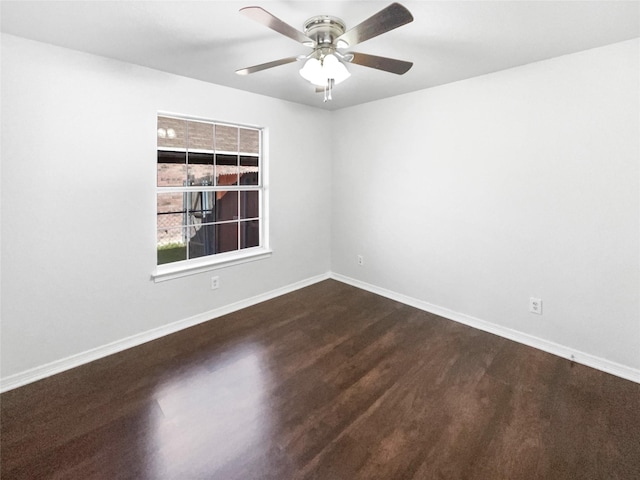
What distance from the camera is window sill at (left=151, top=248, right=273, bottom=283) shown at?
9.34ft

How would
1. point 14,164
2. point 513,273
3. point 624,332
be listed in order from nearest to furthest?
1. point 14,164
2. point 624,332
3. point 513,273

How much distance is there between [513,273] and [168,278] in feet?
10.3

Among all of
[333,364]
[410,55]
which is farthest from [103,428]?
[410,55]

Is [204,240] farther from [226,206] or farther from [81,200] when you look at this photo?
[81,200]

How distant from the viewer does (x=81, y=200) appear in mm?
2357

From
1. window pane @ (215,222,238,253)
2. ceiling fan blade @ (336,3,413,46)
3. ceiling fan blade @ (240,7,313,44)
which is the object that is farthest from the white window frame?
ceiling fan blade @ (336,3,413,46)

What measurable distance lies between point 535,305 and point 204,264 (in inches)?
121

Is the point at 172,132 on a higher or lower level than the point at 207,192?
higher

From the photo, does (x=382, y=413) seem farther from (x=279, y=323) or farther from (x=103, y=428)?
(x=103, y=428)

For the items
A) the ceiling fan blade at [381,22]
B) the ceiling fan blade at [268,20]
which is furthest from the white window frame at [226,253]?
the ceiling fan blade at [381,22]

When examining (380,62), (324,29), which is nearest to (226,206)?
(324,29)

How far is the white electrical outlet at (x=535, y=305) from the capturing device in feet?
8.65

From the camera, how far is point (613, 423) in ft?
6.03

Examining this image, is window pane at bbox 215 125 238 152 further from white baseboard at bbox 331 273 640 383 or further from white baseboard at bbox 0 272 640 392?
white baseboard at bbox 331 273 640 383
